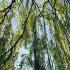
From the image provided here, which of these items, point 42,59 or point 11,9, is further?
point 11,9

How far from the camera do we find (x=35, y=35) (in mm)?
6402

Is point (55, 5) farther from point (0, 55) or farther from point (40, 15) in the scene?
point (0, 55)

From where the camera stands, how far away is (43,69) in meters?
6.08

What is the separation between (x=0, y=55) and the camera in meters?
→ 6.25

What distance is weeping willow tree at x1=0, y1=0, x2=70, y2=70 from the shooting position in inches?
245

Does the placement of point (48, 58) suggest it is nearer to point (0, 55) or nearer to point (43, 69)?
point (43, 69)

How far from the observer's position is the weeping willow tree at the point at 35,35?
621 centimetres

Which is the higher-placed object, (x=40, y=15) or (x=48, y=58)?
(x=40, y=15)

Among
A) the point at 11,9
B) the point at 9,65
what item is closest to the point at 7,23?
the point at 11,9

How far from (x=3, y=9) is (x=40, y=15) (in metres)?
0.68

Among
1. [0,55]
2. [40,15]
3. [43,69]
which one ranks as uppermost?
[40,15]

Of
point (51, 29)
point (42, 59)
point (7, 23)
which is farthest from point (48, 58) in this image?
point (7, 23)

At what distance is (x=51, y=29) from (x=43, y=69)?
81cm

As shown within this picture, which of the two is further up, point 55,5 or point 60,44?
point 55,5
